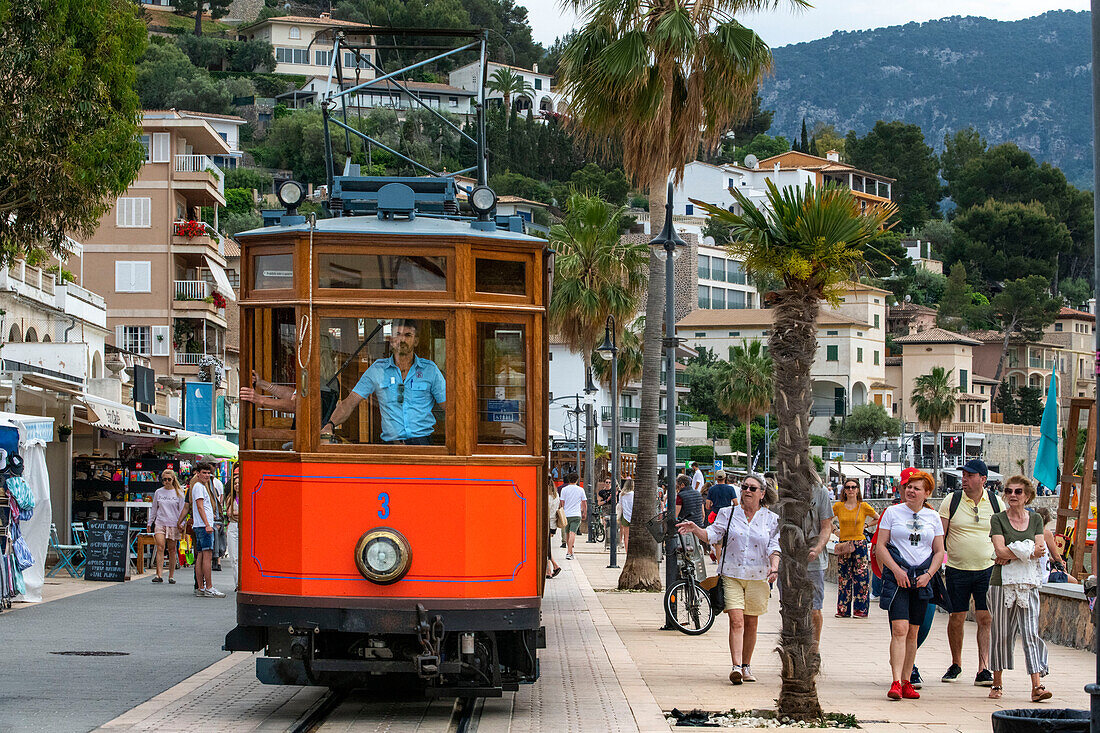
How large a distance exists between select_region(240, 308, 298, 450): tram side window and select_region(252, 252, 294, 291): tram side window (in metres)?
0.17

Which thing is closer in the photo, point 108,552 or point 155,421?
point 108,552

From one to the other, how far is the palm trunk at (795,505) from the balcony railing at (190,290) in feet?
154

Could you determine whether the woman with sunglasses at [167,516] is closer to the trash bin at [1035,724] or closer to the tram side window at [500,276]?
the tram side window at [500,276]

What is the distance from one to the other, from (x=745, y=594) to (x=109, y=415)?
14926 millimetres

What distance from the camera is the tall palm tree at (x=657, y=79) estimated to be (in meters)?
21.2

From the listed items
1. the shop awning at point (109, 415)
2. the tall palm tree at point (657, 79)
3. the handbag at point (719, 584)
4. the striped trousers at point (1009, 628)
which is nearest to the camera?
the striped trousers at point (1009, 628)

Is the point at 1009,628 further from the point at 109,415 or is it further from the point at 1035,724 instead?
the point at 109,415

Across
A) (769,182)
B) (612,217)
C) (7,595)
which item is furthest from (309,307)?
(612,217)

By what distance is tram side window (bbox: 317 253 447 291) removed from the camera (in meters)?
9.73

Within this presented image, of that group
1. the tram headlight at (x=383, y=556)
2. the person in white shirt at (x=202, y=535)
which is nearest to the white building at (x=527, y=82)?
the person in white shirt at (x=202, y=535)

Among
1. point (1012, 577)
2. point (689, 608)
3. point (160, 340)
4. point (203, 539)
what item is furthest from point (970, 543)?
point (160, 340)

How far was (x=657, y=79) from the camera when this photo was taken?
21.4 m

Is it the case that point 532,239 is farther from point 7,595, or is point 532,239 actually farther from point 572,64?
point 572,64

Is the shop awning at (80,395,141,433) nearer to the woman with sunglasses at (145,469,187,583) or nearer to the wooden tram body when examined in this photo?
the woman with sunglasses at (145,469,187,583)
